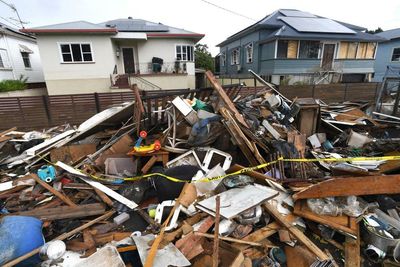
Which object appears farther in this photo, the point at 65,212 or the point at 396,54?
the point at 396,54

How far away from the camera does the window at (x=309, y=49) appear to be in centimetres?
1650

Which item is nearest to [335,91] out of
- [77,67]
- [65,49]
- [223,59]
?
[77,67]

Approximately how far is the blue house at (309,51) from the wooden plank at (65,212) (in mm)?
15518

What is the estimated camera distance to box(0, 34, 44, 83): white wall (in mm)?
14926

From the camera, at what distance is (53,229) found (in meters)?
3.02

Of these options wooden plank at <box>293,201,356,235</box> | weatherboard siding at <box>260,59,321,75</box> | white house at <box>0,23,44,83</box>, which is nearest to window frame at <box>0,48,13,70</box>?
white house at <box>0,23,44,83</box>

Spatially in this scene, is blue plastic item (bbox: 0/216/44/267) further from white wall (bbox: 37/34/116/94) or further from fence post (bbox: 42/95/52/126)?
white wall (bbox: 37/34/116/94)

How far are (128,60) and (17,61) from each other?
317 inches

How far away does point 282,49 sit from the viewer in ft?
53.1

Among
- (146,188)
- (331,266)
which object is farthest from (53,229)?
(331,266)

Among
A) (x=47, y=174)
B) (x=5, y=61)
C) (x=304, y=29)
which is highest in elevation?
(x=304, y=29)

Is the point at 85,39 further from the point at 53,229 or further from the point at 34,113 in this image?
the point at 53,229

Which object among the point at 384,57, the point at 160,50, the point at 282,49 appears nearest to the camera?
the point at 160,50

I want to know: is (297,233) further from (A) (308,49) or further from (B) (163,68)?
(A) (308,49)
